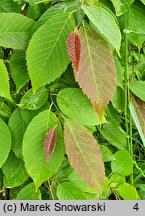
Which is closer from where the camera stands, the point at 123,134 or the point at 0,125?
the point at 0,125

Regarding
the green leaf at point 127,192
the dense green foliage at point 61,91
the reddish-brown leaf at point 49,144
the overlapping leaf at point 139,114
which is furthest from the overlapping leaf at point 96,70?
the green leaf at point 127,192

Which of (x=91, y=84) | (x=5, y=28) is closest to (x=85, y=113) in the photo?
(x=91, y=84)

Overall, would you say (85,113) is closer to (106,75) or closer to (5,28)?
(106,75)

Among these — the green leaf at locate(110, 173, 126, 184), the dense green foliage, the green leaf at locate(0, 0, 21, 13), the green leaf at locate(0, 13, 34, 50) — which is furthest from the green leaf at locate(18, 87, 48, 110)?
the green leaf at locate(110, 173, 126, 184)

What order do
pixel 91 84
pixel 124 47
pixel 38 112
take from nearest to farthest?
pixel 91 84
pixel 38 112
pixel 124 47

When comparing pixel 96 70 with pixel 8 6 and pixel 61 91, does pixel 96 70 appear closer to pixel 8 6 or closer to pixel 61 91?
pixel 61 91
